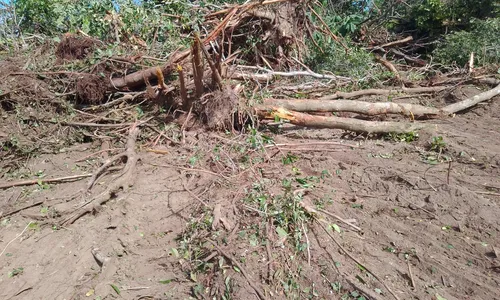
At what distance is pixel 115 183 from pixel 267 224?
1626 millimetres

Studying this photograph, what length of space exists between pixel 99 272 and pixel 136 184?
1128 millimetres

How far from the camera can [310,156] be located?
4.32 metres

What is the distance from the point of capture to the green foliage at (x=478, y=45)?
684 cm

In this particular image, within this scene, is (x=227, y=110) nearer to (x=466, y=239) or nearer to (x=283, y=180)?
(x=283, y=180)

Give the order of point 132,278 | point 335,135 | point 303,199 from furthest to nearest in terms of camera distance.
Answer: point 335,135, point 303,199, point 132,278

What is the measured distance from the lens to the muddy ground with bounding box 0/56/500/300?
2.85 metres

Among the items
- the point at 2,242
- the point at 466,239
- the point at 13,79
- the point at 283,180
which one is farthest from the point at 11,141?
the point at 466,239

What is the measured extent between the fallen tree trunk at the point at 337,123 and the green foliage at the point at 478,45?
3076mm

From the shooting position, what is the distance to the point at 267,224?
312 cm

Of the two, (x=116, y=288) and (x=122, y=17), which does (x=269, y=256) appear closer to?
(x=116, y=288)

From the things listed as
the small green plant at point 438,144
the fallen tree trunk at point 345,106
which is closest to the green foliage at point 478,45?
the fallen tree trunk at point 345,106

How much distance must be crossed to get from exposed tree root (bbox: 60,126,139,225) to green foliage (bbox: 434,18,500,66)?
552cm

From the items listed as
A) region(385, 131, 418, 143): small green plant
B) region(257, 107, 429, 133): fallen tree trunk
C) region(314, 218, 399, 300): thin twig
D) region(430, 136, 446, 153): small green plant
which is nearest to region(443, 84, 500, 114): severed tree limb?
region(257, 107, 429, 133): fallen tree trunk

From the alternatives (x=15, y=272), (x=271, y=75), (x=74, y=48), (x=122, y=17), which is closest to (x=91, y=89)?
(x=74, y=48)
